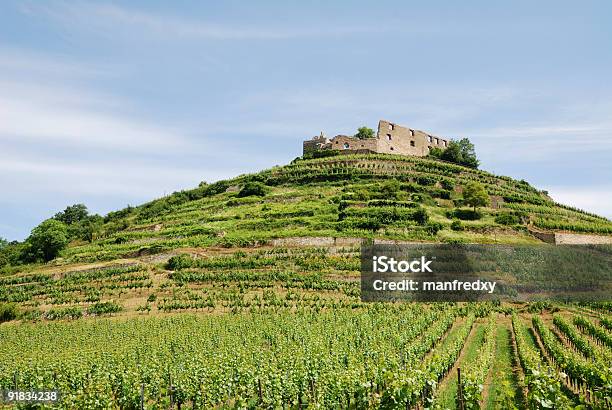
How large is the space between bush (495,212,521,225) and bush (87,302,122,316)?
44357 mm

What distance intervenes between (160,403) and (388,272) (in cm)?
3783

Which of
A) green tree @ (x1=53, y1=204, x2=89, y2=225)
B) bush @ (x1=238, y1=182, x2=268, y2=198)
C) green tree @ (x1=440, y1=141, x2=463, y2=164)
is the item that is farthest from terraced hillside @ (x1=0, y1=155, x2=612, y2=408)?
green tree @ (x1=53, y1=204, x2=89, y2=225)

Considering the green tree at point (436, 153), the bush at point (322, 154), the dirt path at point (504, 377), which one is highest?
the green tree at point (436, 153)

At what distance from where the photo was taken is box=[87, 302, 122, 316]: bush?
4712 centimetres

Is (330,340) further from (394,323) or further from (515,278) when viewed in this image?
(515,278)

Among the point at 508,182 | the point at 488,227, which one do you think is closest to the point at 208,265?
the point at 488,227

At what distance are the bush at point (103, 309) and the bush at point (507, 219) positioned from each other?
44357mm

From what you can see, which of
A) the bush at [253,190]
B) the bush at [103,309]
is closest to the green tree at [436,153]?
the bush at [253,190]

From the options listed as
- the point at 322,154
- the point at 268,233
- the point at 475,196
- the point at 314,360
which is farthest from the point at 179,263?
the point at 322,154

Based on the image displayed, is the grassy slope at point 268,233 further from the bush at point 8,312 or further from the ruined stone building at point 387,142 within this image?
the ruined stone building at point 387,142

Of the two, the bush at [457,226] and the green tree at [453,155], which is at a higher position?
the green tree at [453,155]

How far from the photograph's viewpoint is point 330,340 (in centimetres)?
3120

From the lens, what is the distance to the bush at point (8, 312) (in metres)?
47.7

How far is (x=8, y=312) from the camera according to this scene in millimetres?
47969
